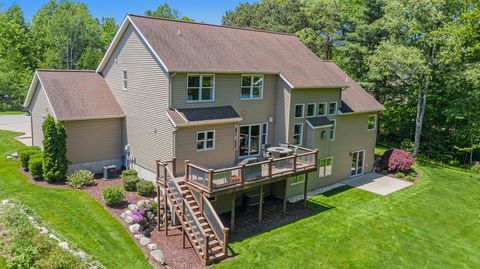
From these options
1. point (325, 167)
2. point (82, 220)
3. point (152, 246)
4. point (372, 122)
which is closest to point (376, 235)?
point (325, 167)

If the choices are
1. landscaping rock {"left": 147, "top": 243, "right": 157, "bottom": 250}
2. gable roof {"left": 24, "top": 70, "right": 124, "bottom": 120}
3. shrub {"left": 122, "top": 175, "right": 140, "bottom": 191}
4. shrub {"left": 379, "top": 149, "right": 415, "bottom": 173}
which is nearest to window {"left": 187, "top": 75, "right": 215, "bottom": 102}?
shrub {"left": 122, "top": 175, "right": 140, "bottom": 191}

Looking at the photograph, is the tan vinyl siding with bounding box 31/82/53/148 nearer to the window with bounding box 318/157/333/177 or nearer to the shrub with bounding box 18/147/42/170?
the shrub with bounding box 18/147/42/170

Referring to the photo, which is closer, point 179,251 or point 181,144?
point 179,251

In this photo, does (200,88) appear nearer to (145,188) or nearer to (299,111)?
(145,188)

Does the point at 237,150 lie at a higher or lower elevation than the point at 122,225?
higher

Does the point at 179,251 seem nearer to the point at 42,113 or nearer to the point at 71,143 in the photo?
the point at 71,143

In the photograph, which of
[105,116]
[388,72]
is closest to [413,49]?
[388,72]

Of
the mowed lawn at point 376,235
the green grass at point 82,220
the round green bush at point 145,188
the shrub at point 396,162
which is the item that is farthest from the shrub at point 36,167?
the shrub at point 396,162
